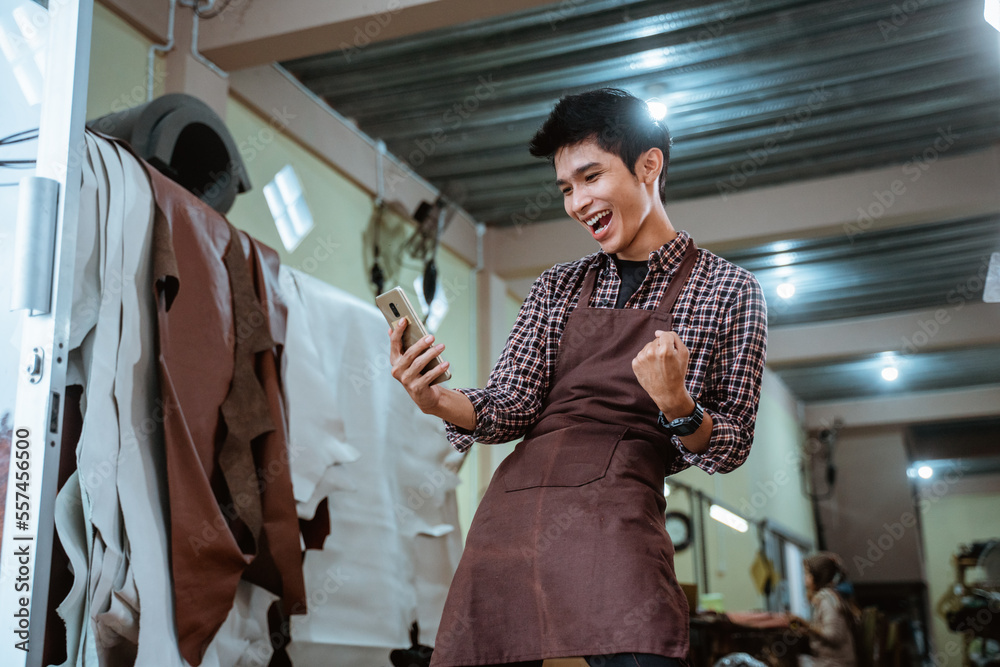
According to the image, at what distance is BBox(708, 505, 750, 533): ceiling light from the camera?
9.96m

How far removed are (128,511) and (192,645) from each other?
393 millimetres

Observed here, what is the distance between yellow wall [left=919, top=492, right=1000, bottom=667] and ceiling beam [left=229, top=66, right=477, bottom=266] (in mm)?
13346

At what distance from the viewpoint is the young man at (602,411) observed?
1.40 meters

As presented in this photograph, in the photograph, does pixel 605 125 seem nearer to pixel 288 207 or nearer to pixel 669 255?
pixel 669 255

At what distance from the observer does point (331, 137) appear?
17.5ft

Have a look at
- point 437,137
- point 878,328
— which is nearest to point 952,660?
point 878,328

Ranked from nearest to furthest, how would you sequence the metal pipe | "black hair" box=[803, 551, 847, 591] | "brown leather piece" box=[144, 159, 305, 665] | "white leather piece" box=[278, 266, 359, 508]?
"brown leather piece" box=[144, 159, 305, 665] → "white leather piece" box=[278, 266, 359, 508] → the metal pipe → "black hair" box=[803, 551, 847, 591]

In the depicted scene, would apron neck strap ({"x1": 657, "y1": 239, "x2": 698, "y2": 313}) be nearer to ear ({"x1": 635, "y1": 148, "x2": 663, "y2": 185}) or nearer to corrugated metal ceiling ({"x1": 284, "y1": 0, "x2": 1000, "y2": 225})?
ear ({"x1": 635, "y1": 148, "x2": 663, "y2": 185})

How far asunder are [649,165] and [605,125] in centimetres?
12

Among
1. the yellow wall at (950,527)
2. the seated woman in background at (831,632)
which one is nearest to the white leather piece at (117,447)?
the seated woman in background at (831,632)

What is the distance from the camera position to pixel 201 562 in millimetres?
2439

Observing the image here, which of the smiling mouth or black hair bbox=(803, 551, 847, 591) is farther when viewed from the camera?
black hair bbox=(803, 551, 847, 591)

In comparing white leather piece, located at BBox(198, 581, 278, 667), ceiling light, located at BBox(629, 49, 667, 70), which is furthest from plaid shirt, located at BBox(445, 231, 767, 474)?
ceiling light, located at BBox(629, 49, 667, 70)

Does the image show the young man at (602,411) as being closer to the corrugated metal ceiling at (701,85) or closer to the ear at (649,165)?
the ear at (649,165)
